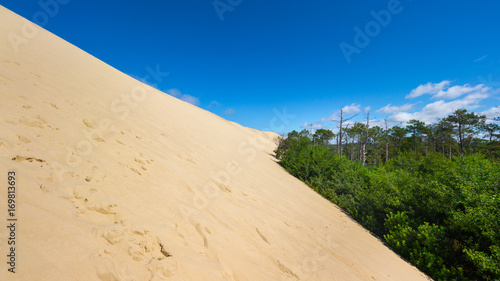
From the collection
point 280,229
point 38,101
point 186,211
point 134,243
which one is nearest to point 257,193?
point 280,229

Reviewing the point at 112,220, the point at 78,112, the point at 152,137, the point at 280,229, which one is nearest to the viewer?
the point at 112,220

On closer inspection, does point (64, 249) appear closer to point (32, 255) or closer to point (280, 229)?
point (32, 255)

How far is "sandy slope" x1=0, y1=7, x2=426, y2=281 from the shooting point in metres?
1.53

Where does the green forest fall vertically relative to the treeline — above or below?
below

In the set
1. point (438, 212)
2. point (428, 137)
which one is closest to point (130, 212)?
point (438, 212)

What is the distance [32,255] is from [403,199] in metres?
6.79

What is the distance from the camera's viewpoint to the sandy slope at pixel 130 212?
153 centimetres

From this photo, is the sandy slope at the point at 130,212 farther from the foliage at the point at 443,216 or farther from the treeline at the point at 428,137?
the treeline at the point at 428,137

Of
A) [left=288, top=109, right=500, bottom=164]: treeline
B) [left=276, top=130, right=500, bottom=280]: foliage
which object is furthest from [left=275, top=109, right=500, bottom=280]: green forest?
[left=288, top=109, right=500, bottom=164]: treeline

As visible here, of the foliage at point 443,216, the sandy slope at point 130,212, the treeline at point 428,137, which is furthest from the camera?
the treeline at point 428,137

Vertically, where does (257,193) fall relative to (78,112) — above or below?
below

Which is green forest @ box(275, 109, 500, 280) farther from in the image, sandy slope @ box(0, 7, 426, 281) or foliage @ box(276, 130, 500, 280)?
sandy slope @ box(0, 7, 426, 281)

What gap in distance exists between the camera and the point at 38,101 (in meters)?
3.49

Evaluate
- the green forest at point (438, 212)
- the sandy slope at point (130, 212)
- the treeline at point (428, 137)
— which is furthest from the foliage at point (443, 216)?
the treeline at point (428, 137)
